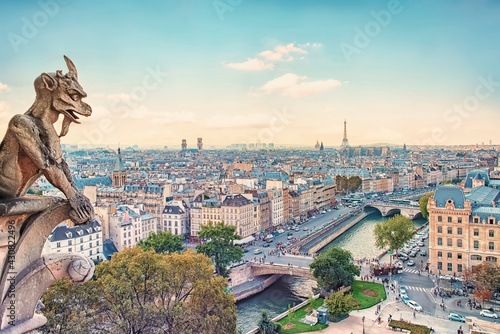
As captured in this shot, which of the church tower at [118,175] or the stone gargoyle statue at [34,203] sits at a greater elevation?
the stone gargoyle statue at [34,203]

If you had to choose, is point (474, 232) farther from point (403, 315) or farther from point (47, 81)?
point (47, 81)

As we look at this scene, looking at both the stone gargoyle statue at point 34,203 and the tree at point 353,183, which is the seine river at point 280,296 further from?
the tree at point 353,183

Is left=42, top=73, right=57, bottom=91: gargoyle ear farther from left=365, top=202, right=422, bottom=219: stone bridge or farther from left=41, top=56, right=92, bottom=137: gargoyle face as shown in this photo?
left=365, top=202, right=422, bottom=219: stone bridge

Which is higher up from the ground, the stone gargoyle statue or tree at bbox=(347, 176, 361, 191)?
the stone gargoyle statue

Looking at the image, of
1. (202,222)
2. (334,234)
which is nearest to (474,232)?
(334,234)

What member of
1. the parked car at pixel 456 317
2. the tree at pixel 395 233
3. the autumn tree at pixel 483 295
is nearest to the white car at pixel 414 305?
the parked car at pixel 456 317

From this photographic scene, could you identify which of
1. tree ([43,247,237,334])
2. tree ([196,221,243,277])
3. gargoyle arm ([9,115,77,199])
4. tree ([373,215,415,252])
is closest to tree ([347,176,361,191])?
tree ([373,215,415,252])

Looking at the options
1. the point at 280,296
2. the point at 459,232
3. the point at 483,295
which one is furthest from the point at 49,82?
the point at 459,232
